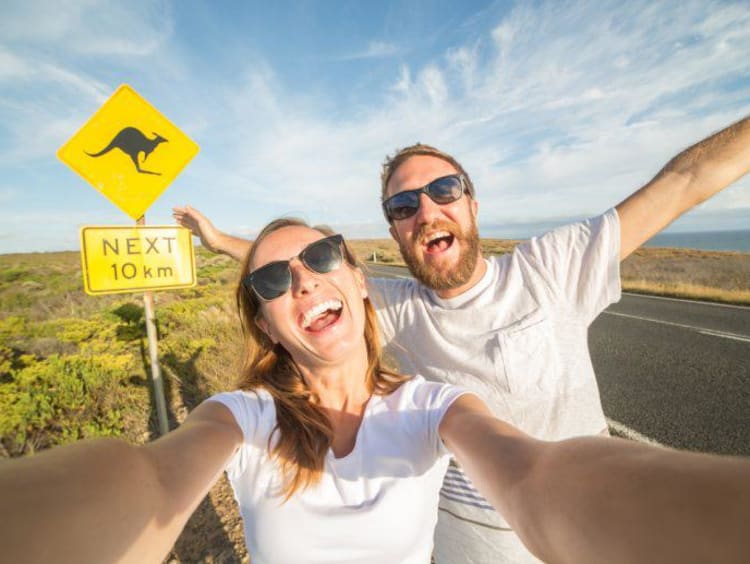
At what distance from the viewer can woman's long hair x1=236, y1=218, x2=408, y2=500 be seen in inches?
48.3

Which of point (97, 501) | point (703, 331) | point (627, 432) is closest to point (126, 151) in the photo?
point (97, 501)

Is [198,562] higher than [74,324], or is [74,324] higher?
[74,324]

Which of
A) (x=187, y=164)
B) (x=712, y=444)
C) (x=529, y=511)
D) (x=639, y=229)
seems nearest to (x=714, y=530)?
(x=529, y=511)

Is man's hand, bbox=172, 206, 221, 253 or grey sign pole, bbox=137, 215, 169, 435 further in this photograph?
man's hand, bbox=172, 206, 221, 253

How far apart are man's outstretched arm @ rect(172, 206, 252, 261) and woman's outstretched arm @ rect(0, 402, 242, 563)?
2028 mm

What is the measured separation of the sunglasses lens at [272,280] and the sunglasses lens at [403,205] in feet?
2.43

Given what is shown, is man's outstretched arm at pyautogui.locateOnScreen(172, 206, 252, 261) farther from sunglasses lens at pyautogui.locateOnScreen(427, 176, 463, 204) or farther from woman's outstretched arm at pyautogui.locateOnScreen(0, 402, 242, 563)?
woman's outstretched arm at pyautogui.locateOnScreen(0, 402, 242, 563)

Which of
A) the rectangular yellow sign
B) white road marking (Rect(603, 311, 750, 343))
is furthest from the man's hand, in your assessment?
white road marking (Rect(603, 311, 750, 343))

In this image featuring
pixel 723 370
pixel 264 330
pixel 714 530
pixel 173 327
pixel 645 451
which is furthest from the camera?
pixel 173 327

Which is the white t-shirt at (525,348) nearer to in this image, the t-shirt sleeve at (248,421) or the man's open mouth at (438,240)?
the man's open mouth at (438,240)

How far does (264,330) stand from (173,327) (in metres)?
5.28

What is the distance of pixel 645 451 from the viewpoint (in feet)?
1.85

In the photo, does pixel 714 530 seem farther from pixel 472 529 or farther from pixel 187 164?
pixel 187 164

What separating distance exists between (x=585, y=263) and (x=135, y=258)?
299 cm
